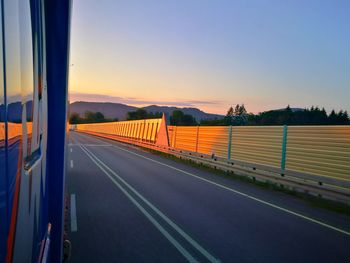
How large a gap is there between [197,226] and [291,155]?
1037 centimetres

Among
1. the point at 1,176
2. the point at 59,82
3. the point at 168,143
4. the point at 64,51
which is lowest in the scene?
the point at 168,143

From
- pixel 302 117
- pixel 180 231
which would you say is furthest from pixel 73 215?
pixel 302 117

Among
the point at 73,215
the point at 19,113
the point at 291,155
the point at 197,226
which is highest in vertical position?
the point at 19,113

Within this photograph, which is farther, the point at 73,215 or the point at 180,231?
the point at 73,215

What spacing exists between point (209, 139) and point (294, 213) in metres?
17.9

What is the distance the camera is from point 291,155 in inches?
730

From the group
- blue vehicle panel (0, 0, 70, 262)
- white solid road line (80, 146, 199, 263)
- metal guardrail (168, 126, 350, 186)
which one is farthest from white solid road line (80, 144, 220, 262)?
metal guardrail (168, 126, 350, 186)

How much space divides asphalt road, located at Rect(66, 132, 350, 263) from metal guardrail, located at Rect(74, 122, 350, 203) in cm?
106

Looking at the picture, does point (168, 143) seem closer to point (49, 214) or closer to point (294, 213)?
point (294, 213)

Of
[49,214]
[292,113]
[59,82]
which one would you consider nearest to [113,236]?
[49,214]

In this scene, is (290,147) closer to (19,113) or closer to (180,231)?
(180,231)

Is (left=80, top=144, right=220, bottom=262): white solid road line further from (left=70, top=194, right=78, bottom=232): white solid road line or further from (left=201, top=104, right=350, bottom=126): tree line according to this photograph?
(left=201, top=104, right=350, bottom=126): tree line

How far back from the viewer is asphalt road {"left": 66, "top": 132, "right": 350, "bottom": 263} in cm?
714

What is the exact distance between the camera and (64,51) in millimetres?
3475
